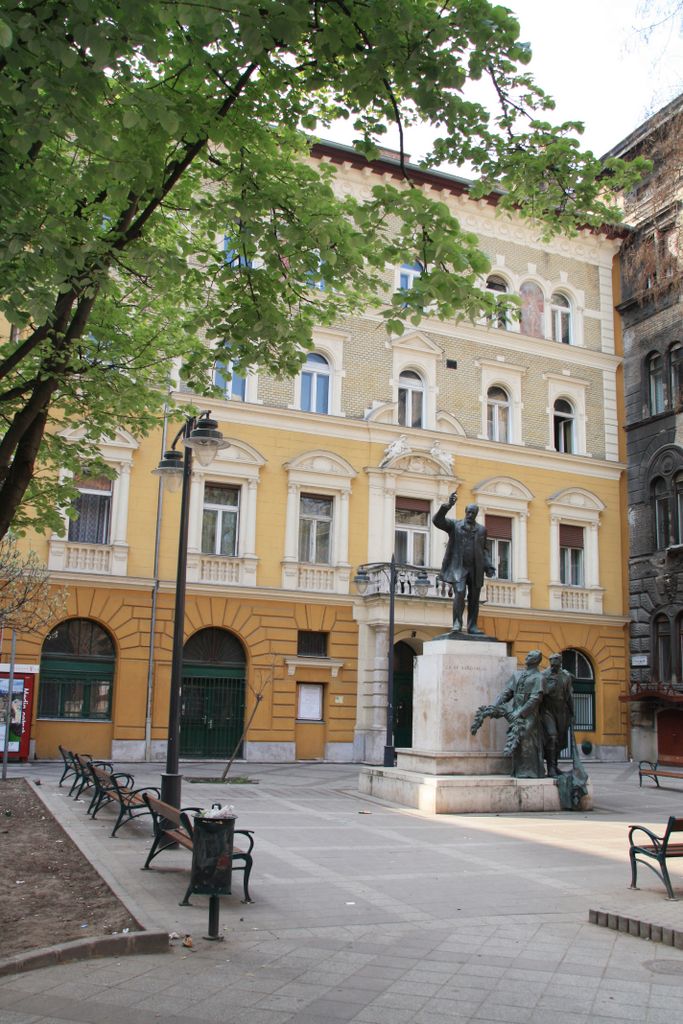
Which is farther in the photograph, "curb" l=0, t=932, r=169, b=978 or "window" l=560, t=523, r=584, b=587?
"window" l=560, t=523, r=584, b=587

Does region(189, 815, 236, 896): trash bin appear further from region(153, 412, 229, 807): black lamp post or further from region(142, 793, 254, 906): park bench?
region(153, 412, 229, 807): black lamp post

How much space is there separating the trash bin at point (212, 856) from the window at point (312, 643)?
19865 mm

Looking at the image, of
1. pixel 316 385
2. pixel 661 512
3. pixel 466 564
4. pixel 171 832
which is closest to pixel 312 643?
pixel 316 385

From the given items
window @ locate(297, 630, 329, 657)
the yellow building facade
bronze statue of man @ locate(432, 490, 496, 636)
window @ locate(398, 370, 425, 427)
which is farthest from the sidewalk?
window @ locate(398, 370, 425, 427)

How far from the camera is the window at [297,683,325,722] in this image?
26484mm

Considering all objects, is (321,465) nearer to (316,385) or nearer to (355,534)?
(355,534)

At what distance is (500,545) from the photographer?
Answer: 99.7ft

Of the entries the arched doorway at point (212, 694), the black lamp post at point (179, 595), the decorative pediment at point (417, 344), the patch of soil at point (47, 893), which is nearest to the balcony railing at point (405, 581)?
the arched doorway at point (212, 694)

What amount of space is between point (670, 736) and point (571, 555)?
21.6 feet

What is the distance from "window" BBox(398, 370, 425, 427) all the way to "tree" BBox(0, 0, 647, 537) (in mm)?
19120

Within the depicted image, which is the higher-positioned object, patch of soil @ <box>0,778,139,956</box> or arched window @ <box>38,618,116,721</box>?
arched window @ <box>38,618,116,721</box>

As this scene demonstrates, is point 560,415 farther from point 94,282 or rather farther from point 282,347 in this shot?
point 94,282

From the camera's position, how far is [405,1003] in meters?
A: 5.60

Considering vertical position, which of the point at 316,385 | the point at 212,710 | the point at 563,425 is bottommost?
the point at 212,710
